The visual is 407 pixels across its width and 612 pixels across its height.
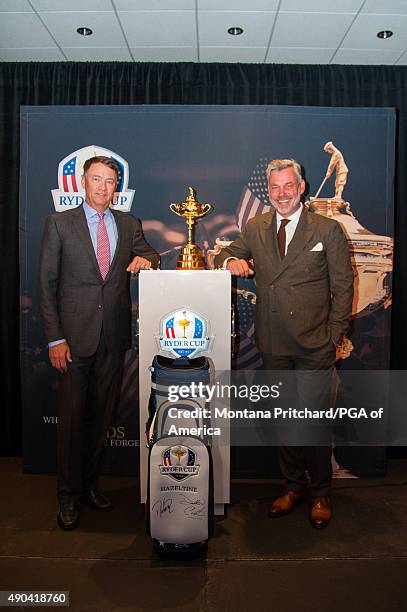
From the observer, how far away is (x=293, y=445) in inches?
112

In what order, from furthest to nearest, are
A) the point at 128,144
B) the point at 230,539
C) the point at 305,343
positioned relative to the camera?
1. the point at 128,144
2. the point at 305,343
3. the point at 230,539

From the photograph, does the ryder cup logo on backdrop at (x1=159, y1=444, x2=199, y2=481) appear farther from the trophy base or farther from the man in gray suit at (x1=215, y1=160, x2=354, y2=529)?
the trophy base

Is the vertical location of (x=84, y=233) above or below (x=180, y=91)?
below

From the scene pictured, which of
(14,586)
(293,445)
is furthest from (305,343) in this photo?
(14,586)

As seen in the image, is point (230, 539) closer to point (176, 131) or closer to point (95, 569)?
point (95, 569)

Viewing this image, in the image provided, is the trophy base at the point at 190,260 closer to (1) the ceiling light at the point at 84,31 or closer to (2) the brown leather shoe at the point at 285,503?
(2) the brown leather shoe at the point at 285,503

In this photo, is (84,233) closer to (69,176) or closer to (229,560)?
(69,176)

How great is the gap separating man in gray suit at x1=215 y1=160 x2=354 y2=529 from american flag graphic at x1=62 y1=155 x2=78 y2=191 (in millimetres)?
1053

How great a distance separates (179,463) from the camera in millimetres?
2320

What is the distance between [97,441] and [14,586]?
832 millimetres

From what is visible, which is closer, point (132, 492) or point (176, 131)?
point (132, 492)

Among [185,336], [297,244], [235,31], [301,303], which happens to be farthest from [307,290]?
[235,31]

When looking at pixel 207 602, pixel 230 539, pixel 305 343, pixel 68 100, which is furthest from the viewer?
pixel 68 100

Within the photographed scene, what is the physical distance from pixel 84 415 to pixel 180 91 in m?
2.36
